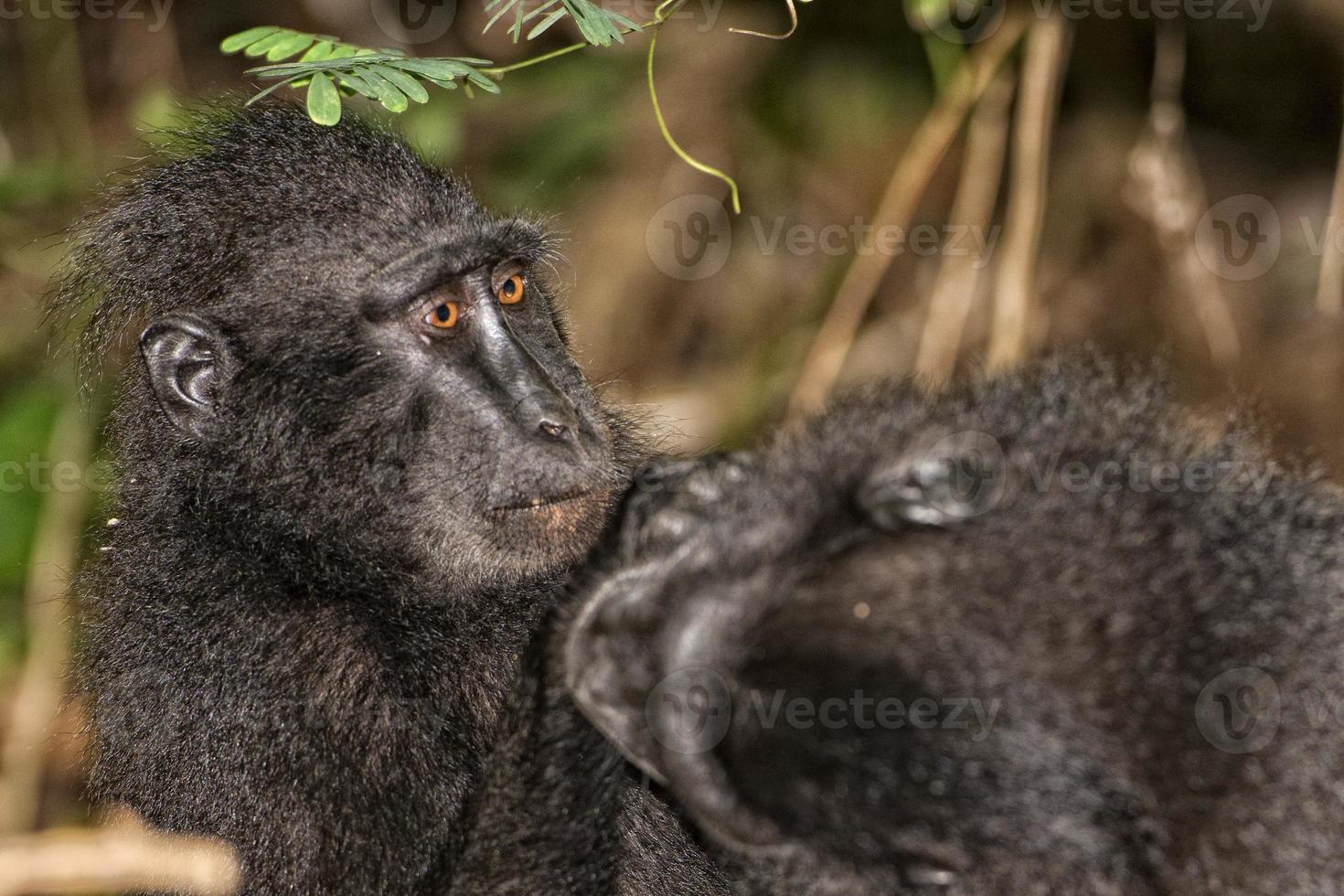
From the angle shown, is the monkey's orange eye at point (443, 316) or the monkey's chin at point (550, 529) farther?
the monkey's orange eye at point (443, 316)

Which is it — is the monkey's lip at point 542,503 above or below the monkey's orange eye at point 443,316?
below

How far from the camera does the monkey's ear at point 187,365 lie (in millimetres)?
4090

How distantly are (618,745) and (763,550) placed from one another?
54cm

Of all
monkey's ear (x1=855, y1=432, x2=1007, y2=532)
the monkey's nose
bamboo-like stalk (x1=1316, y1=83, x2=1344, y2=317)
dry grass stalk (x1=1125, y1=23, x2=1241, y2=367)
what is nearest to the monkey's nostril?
the monkey's nose

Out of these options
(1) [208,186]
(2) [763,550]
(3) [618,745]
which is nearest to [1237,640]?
(2) [763,550]

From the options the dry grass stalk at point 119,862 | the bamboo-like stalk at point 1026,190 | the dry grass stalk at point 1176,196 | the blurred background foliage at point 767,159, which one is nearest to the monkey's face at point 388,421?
the dry grass stalk at point 119,862

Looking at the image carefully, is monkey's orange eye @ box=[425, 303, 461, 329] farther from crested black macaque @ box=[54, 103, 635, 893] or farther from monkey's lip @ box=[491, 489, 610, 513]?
monkey's lip @ box=[491, 489, 610, 513]

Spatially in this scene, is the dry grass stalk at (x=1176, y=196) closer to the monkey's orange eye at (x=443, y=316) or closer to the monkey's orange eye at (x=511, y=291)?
the monkey's orange eye at (x=511, y=291)

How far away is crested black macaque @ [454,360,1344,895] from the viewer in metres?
2.96

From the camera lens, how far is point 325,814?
3688mm

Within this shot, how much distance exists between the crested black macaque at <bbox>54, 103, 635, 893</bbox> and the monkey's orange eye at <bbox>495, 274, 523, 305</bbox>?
1cm

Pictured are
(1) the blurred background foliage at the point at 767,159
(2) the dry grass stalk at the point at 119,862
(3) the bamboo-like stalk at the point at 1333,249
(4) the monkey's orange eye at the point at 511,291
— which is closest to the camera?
(2) the dry grass stalk at the point at 119,862

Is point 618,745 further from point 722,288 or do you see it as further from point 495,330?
point 722,288

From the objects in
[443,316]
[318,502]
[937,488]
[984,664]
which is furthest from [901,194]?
[984,664]
